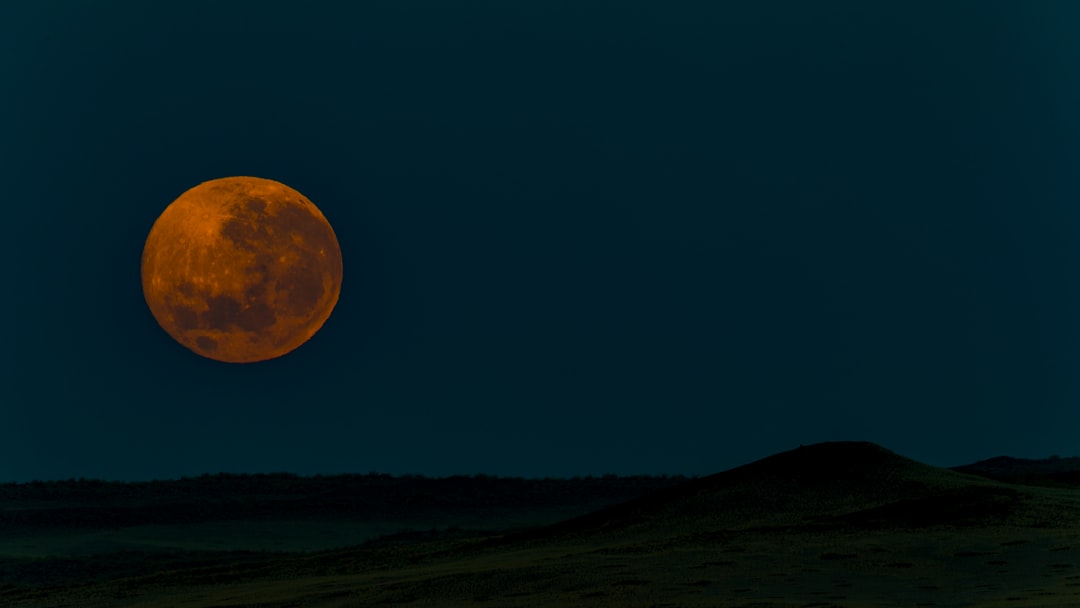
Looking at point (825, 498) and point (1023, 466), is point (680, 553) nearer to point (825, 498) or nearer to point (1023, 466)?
point (825, 498)

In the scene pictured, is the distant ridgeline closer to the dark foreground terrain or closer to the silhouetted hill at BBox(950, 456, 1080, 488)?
the dark foreground terrain

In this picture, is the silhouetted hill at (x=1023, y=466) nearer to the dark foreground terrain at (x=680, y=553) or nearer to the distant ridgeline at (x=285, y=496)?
the dark foreground terrain at (x=680, y=553)

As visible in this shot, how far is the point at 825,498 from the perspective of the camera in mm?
37188

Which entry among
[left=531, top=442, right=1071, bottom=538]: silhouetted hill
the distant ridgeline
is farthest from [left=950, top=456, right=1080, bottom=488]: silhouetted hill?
the distant ridgeline

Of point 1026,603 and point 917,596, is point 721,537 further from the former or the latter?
point 1026,603

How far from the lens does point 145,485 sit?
85.2 meters

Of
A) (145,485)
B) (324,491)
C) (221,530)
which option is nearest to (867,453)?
(221,530)

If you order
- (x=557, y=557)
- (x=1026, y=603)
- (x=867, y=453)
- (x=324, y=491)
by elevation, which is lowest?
(x=1026, y=603)

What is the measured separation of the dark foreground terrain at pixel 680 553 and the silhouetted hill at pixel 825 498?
0.29 feet

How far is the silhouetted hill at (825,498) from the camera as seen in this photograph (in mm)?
33250

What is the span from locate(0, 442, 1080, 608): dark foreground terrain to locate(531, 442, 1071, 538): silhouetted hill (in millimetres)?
89

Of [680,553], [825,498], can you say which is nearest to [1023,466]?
[825,498]

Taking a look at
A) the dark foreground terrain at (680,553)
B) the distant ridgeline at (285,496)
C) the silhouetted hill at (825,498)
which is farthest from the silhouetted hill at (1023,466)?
the distant ridgeline at (285,496)

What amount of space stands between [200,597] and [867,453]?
21.3 meters
